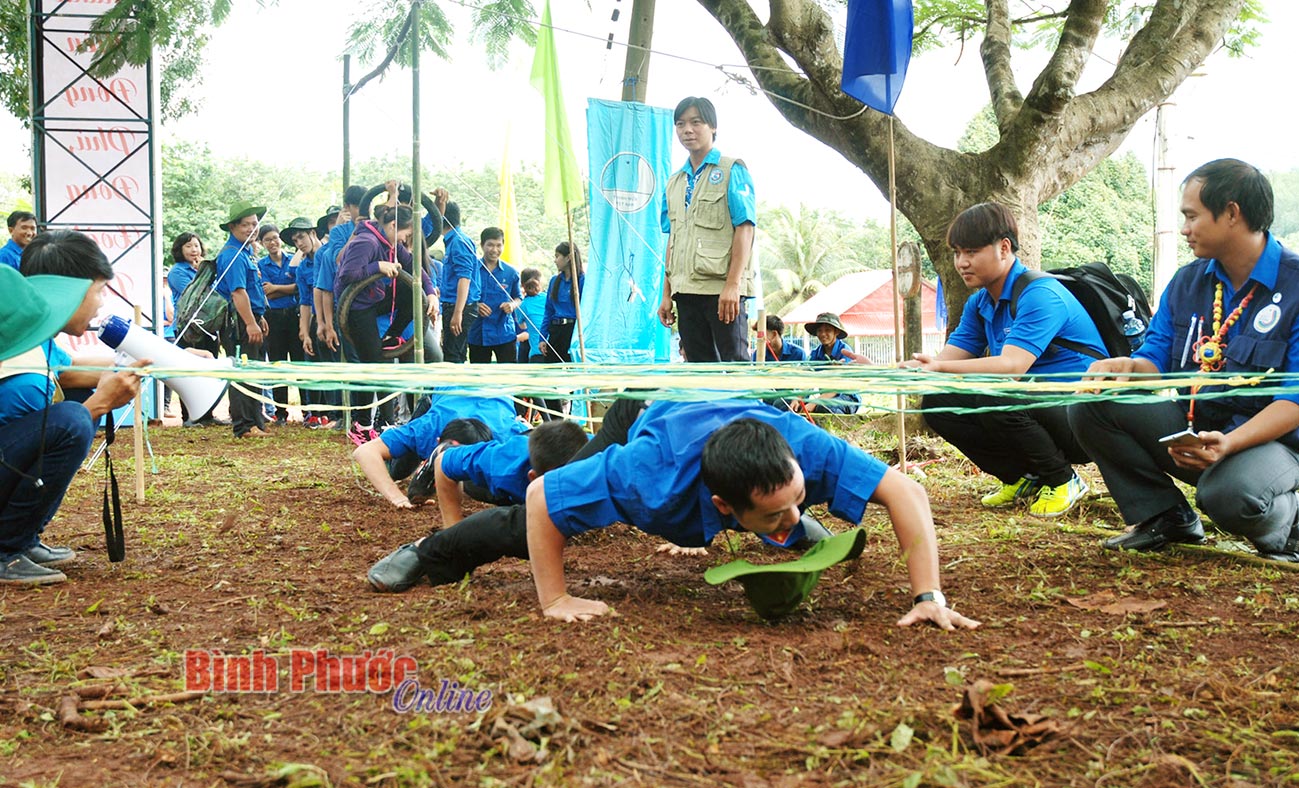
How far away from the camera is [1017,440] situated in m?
3.72

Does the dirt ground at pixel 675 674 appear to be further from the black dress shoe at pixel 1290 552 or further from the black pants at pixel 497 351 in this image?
the black pants at pixel 497 351

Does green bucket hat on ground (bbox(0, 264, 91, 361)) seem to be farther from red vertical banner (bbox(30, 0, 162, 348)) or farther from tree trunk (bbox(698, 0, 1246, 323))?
red vertical banner (bbox(30, 0, 162, 348))

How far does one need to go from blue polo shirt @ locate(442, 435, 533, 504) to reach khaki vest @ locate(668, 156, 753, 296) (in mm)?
1729

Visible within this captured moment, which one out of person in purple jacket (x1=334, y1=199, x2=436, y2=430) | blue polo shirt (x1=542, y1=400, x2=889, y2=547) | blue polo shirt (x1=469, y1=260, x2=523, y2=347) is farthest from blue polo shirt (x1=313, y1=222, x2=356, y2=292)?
blue polo shirt (x1=542, y1=400, x2=889, y2=547)

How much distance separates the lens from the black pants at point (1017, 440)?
3713mm

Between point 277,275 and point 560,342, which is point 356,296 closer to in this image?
point 560,342

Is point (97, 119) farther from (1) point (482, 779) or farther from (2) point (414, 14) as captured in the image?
(1) point (482, 779)

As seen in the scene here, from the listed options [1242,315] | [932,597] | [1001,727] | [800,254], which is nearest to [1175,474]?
[1242,315]

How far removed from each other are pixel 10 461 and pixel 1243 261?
3.41 m

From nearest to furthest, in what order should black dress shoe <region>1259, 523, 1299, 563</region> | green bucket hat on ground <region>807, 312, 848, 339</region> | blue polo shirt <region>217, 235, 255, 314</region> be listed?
black dress shoe <region>1259, 523, 1299, 563</region> → green bucket hat on ground <region>807, 312, 848, 339</region> → blue polo shirt <region>217, 235, 255, 314</region>

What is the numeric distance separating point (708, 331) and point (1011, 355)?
183 centimetres

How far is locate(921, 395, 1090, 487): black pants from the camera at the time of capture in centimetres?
371

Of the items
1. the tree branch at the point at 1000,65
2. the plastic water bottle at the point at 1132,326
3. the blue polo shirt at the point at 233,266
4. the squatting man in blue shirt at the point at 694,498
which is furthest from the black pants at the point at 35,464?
the tree branch at the point at 1000,65

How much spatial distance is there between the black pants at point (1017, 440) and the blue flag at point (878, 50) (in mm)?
1595
